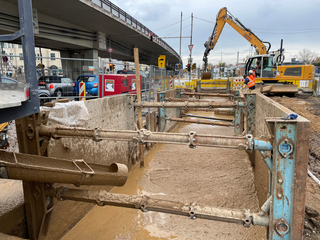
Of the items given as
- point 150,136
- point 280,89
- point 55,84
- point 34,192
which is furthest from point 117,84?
point 280,89

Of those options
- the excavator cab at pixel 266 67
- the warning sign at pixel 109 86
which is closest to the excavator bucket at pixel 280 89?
the excavator cab at pixel 266 67

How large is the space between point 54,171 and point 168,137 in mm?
1164

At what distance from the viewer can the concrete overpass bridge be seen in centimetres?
1570

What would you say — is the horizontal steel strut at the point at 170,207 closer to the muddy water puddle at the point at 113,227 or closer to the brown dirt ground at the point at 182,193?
the muddy water puddle at the point at 113,227

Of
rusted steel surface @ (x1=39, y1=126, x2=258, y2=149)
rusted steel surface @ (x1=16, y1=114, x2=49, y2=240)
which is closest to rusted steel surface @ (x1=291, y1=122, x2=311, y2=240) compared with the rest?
rusted steel surface @ (x1=39, y1=126, x2=258, y2=149)

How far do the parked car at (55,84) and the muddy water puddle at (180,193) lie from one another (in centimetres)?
540

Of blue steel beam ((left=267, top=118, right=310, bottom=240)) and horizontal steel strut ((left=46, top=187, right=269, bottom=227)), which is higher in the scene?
blue steel beam ((left=267, top=118, right=310, bottom=240))

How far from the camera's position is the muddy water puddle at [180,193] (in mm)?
3697

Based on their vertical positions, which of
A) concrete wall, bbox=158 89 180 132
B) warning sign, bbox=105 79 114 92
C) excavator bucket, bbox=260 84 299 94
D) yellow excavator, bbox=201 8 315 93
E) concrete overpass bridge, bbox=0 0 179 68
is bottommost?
concrete wall, bbox=158 89 180 132

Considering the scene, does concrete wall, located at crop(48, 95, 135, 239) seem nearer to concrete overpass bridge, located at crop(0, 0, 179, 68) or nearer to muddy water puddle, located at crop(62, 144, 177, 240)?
muddy water puddle, located at crop(62, 144, 177, 240)

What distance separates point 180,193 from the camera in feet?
16.1

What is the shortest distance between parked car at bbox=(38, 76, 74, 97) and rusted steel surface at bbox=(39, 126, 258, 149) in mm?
8083

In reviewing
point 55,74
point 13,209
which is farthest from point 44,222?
point 55,74

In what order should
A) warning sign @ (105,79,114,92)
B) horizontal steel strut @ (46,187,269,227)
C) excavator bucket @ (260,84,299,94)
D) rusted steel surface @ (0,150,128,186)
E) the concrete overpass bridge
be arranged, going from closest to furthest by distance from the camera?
horizontal steel strut @ (46,187,269,227), rusted steel surface @ (0,150,128,186), warning sign @ (105,79,114,92), excavator bucket @ (260,84,299,94), the concrete overpass bridge
